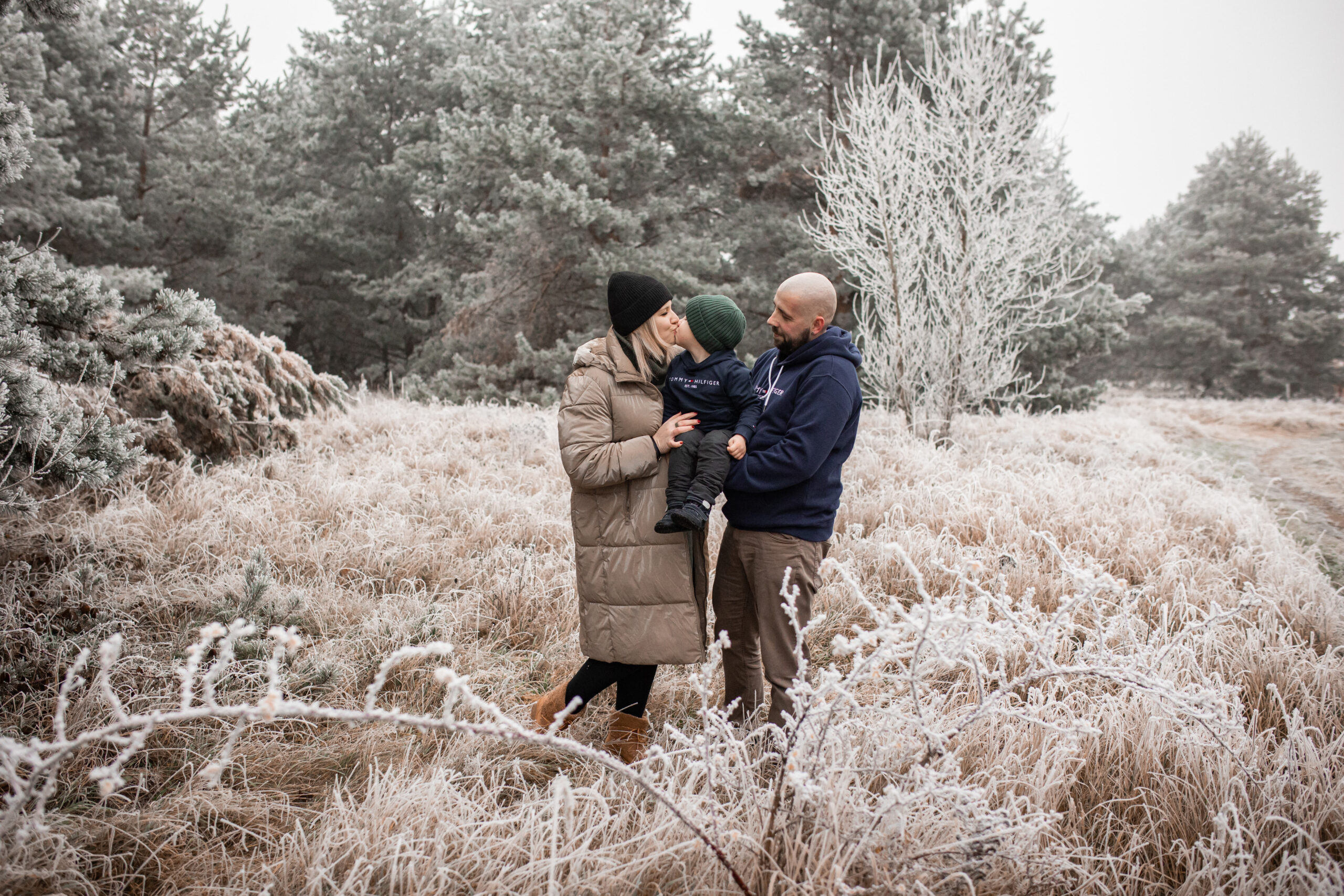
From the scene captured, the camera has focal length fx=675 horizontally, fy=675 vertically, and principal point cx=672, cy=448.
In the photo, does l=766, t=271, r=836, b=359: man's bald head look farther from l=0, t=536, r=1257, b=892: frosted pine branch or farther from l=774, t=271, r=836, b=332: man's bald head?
l=0, t=536, r=1257, b=892: frosted pine branch

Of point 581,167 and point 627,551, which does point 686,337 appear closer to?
point 627,551

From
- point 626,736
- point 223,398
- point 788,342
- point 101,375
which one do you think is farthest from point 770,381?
point 223,398

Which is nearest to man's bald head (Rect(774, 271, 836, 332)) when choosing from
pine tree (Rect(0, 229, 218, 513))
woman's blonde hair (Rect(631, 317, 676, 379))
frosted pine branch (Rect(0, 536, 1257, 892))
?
woman's blonde hair (Rect(631, 317, 676, 379))

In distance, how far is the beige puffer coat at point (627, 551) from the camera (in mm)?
2211

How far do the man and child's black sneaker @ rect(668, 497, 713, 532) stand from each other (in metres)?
0.21

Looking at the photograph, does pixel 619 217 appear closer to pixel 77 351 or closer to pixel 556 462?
pixel 556 462

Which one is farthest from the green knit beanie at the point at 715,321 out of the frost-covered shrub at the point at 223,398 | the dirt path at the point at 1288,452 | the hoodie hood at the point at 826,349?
the dirt path at the point at 1288,452

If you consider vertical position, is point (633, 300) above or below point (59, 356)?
above

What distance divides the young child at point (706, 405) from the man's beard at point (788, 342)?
14cm

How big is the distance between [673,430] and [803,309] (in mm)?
597

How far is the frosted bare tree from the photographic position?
7230mm

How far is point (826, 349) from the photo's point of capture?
7.41 feet

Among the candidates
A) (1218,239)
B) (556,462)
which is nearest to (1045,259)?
(556,462)

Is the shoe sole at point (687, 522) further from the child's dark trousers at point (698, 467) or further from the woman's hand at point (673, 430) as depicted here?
the woman's hand at point (673, 430)
